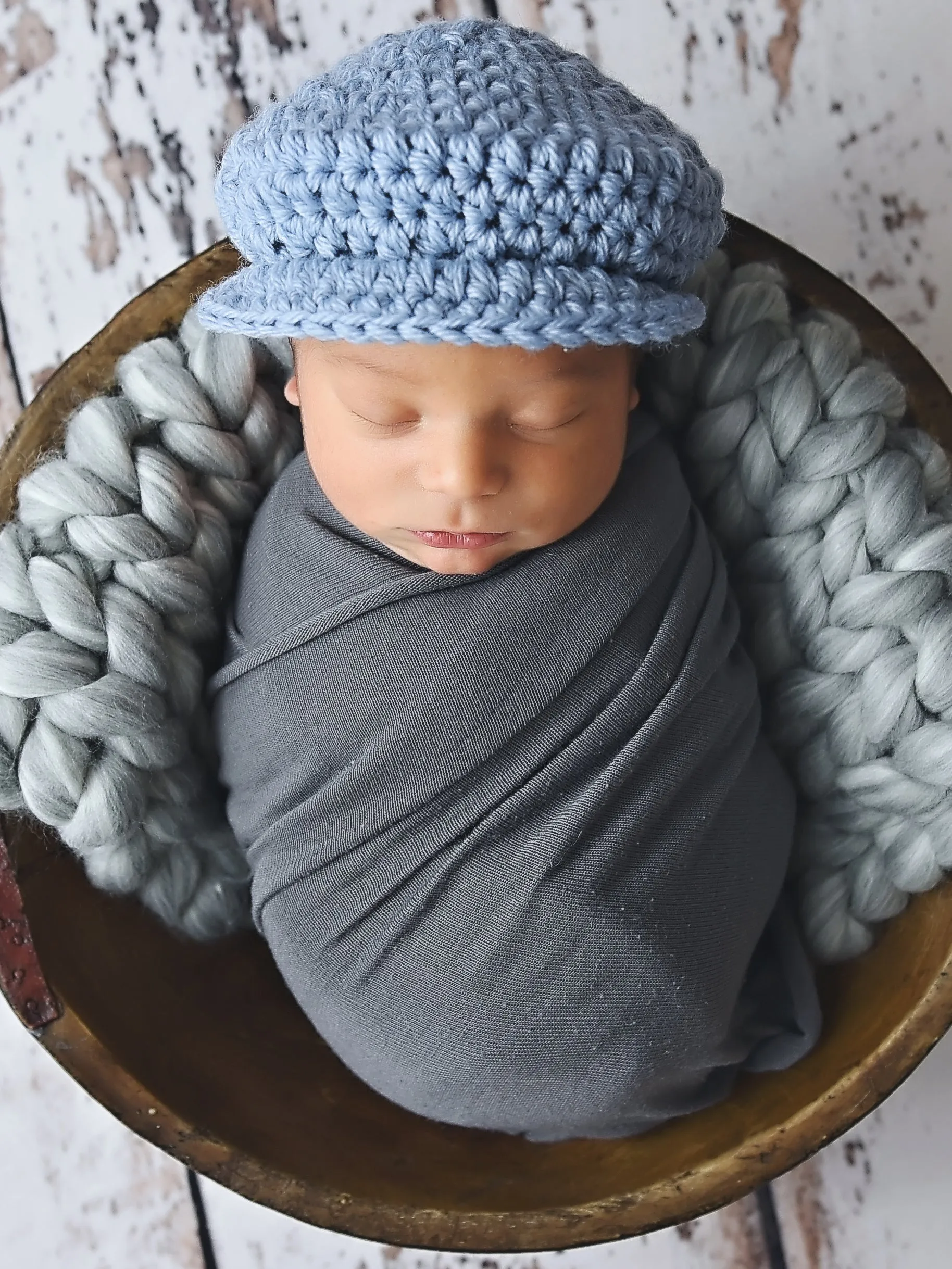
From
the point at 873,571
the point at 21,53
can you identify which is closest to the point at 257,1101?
the point at 873,571

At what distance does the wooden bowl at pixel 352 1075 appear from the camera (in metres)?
0.67

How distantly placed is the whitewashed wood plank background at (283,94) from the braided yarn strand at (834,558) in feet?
0.71

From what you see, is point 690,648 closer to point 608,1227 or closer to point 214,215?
point 608,1227

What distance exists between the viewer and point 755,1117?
73 centimetres

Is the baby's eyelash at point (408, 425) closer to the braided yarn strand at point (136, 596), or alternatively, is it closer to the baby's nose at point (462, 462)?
the baby's nose at point (462, 462)

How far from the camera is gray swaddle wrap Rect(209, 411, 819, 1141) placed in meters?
0.67

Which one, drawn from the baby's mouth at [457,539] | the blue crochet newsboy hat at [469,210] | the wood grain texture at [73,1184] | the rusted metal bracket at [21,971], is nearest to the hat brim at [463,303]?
the blue crochet newsboy hat at [469,210]

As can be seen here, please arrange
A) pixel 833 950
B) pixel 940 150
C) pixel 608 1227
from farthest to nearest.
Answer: pixel 940 150 → pixel 833 950 → pixel 608 1227

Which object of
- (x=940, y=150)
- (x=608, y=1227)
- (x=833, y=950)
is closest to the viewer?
(x=608, y=1227)

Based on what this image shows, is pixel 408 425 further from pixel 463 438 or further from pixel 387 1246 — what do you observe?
pixel 387 1246

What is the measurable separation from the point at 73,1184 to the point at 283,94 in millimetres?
803

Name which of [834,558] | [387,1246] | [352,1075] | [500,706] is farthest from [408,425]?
[387,1246]

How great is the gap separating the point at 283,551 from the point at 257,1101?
322 millimetres

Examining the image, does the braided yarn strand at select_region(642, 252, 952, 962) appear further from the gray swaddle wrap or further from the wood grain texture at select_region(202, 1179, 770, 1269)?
the wood grain texture at select_region(202, 1179, 770, 1269)
